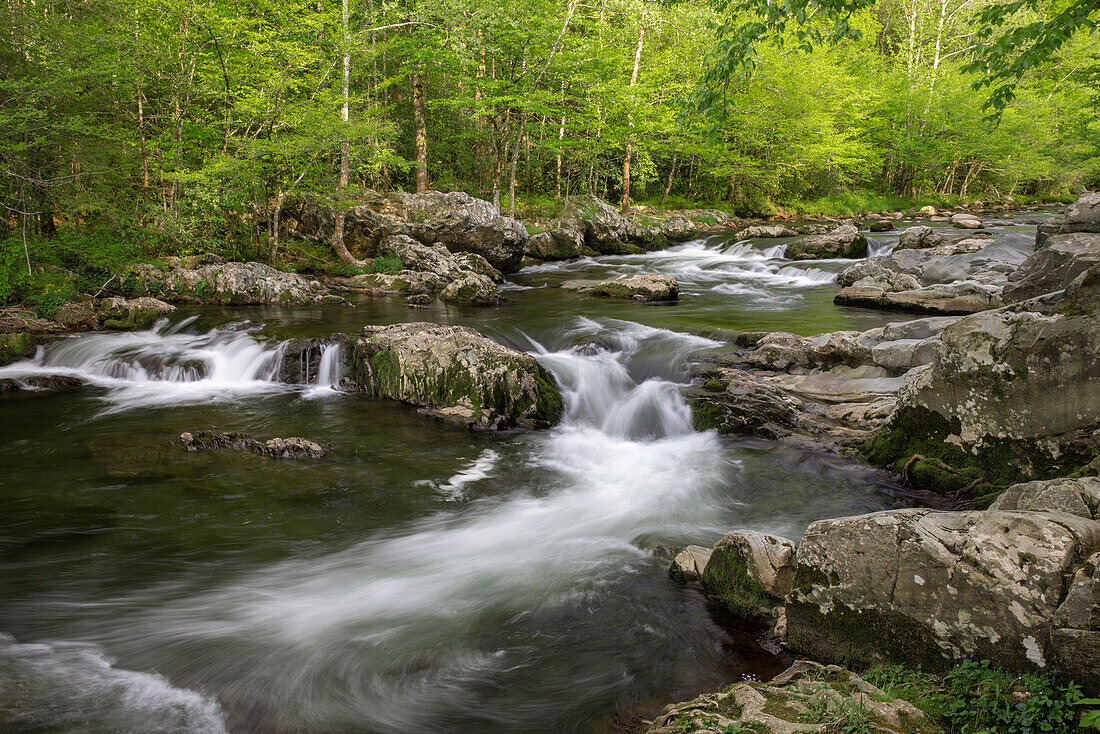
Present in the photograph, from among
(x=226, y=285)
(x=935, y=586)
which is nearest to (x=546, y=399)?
(x=935, y=586)

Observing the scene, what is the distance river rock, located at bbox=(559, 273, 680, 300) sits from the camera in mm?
15438

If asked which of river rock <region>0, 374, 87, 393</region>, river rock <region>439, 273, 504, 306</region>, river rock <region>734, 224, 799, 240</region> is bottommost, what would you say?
river rock <region>0, 374, 87, 393</region>

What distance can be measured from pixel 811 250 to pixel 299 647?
2059 cm

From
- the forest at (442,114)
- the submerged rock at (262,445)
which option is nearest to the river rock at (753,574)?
the forest at (442,114)

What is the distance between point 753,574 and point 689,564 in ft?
2.27

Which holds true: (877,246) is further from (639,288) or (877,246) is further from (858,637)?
(858,637)

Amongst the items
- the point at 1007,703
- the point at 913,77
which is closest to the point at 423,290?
the point at 1007,703

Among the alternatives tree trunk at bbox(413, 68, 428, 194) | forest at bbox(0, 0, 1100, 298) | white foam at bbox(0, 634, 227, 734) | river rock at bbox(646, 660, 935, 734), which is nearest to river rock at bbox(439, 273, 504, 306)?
forest at bbox(0, 0, 1100, 298)

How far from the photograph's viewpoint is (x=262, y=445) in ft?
23.7

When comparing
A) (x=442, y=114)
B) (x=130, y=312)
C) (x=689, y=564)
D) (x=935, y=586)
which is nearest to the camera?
(x=935, y=586)

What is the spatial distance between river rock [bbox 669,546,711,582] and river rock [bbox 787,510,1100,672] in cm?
100

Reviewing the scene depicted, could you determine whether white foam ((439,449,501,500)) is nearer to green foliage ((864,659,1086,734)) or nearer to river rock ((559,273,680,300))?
green foliage ((864,659,1086,734))

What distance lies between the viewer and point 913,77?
1441 inches

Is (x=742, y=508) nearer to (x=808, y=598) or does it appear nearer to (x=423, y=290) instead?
(x=808, y=598)
